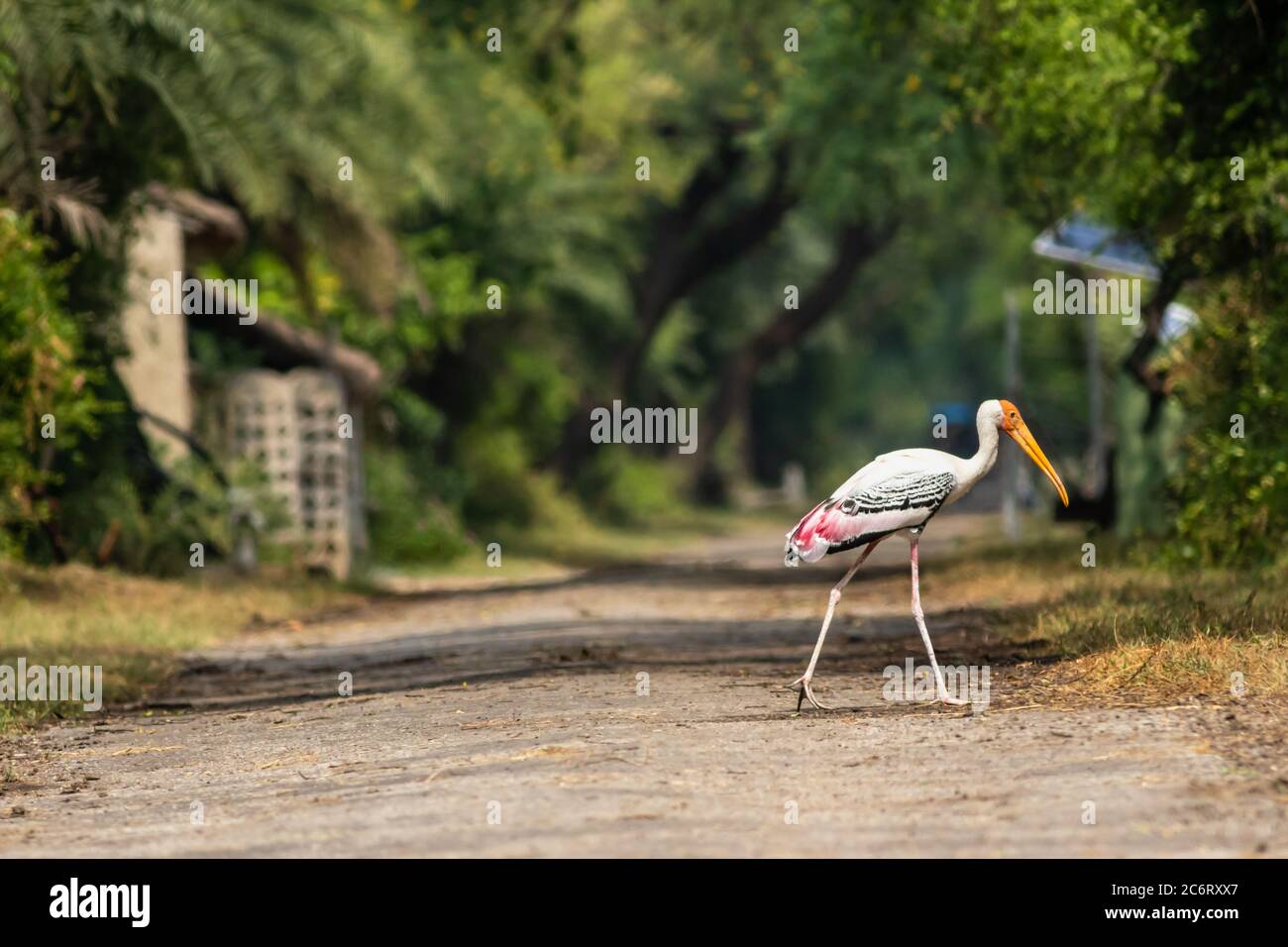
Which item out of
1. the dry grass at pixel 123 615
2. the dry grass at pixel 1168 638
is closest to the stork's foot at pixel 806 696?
the dry grass at pixel 1168 638

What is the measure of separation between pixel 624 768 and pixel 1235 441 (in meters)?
10.2

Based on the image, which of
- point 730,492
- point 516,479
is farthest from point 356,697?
point 730,492

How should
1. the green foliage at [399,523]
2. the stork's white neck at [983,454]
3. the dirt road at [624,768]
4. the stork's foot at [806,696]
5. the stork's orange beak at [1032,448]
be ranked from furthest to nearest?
the green foliage at [399,523] → the stork's orange beak at [1032,448] → the stork's white neck at [983,454] → the stork's foot at [806,696] → the dirt road at [624,768]

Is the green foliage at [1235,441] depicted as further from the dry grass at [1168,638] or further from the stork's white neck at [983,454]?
the stork's white neck at [983,454]

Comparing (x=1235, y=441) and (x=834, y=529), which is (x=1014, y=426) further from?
(x=1235, y=441)

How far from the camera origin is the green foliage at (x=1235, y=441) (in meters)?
17.0

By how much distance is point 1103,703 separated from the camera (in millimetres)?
10188

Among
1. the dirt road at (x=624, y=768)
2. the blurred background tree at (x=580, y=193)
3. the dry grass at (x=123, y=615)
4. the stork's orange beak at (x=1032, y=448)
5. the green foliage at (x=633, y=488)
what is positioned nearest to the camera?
the dirt road at (x=624, y=768)

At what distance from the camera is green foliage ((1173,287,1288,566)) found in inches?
669

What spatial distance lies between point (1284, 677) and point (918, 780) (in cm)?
264

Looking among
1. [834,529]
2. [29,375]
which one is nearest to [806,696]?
[834,529]

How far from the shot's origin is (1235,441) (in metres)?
17.7

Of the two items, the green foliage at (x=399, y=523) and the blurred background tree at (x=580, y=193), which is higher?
the blurred background tree at (x=580, y=193)

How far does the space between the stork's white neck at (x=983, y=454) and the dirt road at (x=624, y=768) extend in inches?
43.4
